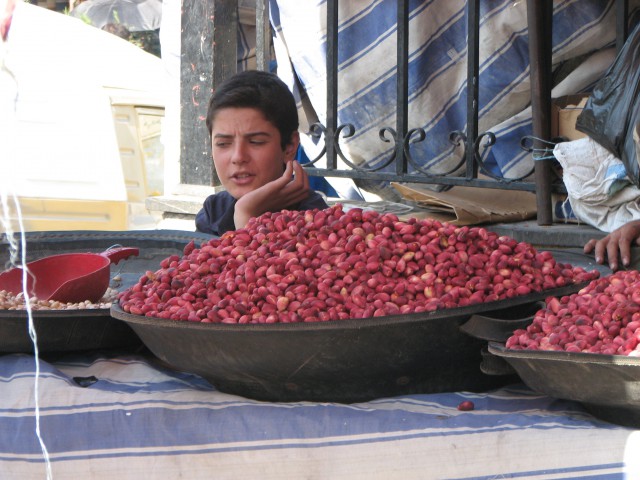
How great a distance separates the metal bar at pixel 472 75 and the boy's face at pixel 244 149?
76 centimetres

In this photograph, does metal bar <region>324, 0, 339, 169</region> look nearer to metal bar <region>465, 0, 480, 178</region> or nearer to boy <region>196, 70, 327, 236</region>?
metal bar <region>465, 0, 480, 178</region>

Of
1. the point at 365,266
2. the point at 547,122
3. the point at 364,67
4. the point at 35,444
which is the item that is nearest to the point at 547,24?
the point at 547,122

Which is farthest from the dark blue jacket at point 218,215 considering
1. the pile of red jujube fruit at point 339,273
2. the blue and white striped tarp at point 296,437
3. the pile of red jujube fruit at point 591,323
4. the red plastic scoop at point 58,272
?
the pile of red jujube fruit at point 591,323

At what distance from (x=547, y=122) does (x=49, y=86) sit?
402 cm

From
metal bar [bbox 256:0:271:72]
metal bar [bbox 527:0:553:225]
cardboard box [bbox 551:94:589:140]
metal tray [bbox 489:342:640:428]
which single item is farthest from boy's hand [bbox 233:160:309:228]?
metal bar [bbox 256:0:271:72]

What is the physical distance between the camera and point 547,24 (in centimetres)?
263

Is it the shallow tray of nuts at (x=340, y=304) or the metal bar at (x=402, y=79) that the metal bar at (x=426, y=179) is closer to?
the metal bar at (x=402, y=79)

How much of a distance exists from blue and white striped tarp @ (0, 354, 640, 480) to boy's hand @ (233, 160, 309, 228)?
558 millimetres

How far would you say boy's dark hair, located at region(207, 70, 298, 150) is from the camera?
2.31m

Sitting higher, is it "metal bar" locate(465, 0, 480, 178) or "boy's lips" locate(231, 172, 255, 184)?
"metal bar" locate(465, 0, 480, 178)

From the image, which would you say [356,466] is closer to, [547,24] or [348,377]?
[348,377]

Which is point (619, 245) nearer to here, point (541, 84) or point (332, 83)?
point (541, 84)

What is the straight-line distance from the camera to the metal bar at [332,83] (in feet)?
9.97

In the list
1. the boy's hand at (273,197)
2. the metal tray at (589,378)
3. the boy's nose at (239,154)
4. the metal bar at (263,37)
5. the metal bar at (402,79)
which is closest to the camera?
the metal tray at (589,378)
